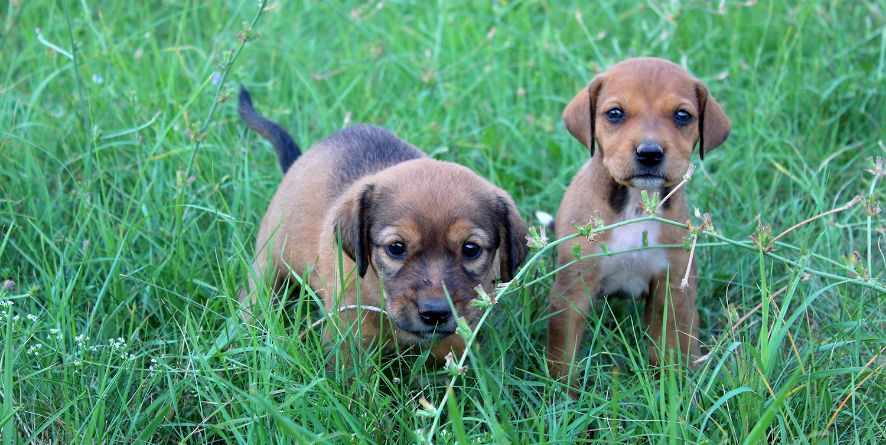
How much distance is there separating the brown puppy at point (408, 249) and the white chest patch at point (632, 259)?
563 mm

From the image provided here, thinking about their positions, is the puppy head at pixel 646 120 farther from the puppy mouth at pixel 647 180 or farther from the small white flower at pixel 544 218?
the small white flower at pixel 544 218

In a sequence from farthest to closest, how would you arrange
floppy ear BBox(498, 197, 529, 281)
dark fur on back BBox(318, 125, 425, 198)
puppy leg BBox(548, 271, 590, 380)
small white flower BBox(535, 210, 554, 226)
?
small white flower BBox(535, 210, 554, 226)
dark fur on back BBox(318, 125, 425, 198)
puppy leg BBox(548, 271, 590, 380)
floppy ear BBox(498, 197, 529, 281)

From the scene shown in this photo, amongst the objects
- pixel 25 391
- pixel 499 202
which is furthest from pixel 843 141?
pixel 25 391

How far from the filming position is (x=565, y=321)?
4.41 m

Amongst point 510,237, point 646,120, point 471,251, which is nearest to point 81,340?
point 471,251

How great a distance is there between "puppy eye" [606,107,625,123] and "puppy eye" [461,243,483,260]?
929 mm

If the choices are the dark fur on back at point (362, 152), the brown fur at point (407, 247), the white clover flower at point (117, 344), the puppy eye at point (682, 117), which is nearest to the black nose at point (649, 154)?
the puppy eye at point (682, 117)

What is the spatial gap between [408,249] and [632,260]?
3.94 ft

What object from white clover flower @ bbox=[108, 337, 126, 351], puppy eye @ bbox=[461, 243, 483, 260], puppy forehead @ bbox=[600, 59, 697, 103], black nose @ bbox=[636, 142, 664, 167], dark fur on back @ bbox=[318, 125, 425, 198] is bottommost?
white clover flower @ bbox=[108, 337, 126, 351]

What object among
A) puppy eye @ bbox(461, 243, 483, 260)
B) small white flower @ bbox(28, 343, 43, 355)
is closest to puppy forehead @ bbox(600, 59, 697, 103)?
puppy eye @ bbox(461, 243, 483, 260)

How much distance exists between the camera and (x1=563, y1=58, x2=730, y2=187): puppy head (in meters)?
4.11

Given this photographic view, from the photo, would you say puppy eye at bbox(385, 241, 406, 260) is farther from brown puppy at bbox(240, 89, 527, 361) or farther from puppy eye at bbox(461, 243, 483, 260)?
puppy eye at bbox(461, 243, 483, 260)

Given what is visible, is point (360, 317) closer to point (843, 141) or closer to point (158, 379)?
point (158, 379)

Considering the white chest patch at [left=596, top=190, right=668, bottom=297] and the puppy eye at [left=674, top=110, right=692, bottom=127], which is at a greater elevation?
the puppy eye at [left=674, top=110, right=692, bottom=127]
